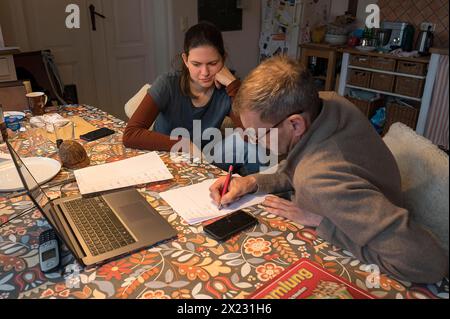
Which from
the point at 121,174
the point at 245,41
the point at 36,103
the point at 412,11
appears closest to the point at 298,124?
the point at 121,174

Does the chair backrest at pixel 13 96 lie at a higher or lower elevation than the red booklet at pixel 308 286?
higher

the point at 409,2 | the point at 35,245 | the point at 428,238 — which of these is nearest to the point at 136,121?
the point at 35,245

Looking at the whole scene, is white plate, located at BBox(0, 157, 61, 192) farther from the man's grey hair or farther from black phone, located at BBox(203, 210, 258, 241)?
the man's grey hair

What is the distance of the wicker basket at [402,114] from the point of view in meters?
3.22

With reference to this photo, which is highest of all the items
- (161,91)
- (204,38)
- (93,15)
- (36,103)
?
(93,15)

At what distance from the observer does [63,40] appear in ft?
10.9

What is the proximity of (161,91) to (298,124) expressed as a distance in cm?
102

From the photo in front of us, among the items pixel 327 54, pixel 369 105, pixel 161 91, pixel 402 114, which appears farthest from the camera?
pixel 327 54

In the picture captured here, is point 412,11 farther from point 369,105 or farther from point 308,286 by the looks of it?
point 308,286

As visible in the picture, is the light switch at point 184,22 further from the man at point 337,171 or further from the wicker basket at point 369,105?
the man at point 337,171

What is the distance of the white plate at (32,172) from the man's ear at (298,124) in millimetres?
866

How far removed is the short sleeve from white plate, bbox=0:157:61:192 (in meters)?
0.58

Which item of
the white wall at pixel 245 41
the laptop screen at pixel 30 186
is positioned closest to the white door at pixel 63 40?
the white wall at pixel 245 41

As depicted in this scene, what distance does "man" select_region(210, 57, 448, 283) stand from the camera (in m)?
0.77
